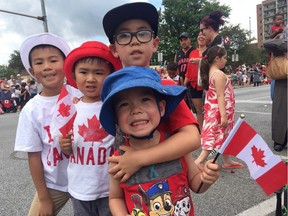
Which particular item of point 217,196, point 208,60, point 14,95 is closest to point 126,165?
point 217,196

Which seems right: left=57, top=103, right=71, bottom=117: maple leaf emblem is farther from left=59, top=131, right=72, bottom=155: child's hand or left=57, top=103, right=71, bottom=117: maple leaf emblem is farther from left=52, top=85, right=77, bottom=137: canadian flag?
left=59, top=131, right=72, bottom=155: child's hand

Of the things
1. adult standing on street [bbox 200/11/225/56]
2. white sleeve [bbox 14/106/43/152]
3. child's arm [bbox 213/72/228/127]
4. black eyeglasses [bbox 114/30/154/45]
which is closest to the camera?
black eyeglasses [bbox 114/30/154/45]

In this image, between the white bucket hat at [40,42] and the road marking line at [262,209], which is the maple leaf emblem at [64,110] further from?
the road marking line at [262,209]

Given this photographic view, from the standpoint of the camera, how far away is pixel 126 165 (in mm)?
1418

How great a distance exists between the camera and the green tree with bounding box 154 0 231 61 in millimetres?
43688

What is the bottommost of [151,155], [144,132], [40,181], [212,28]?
[40,181]

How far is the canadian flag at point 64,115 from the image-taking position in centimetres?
175

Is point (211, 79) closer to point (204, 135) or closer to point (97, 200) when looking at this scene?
point (204, 135)

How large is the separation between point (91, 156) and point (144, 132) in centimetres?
46

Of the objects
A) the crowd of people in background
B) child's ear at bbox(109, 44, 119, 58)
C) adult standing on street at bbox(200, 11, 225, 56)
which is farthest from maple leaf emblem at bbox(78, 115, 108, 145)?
the crowd of people in background

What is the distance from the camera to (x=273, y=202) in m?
3.00

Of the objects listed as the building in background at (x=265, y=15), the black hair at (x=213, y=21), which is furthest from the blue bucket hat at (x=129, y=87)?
the building in background at (x=265, y=15)

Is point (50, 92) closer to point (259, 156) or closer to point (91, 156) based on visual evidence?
point (91, 156)

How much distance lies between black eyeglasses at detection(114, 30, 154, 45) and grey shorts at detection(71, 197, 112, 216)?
0.86 m
